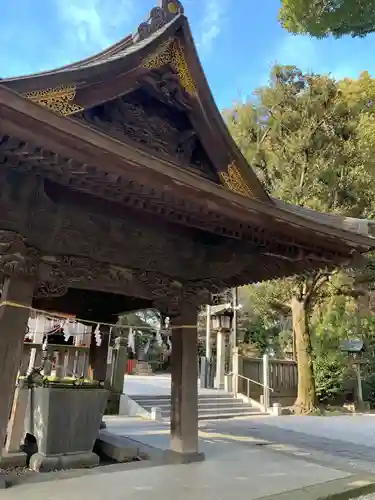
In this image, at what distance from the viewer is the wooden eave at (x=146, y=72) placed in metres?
4.36

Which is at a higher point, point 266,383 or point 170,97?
point 170,97

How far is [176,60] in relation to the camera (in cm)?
519

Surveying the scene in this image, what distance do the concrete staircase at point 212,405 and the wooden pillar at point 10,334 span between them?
324 inches

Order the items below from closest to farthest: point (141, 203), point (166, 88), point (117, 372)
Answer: point (141, 203) < point (166, 88) < point (117, 372)

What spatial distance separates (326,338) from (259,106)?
395 inches

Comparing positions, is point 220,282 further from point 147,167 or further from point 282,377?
point 282,377

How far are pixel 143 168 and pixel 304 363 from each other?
13.5 m

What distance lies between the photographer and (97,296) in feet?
25.2

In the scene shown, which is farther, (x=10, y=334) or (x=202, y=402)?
(x=202, y=402)

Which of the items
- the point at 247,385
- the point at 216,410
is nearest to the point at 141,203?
the point at 216,410

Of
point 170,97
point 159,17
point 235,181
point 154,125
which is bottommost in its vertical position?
point 235,181

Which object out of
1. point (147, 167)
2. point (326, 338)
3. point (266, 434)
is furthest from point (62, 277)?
point (326, 338)

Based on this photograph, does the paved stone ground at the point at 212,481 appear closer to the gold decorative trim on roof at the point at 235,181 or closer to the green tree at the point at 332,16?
the gold decorative trim on roof at the point at 235,181

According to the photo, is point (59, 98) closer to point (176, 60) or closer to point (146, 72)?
point (146, 72)
